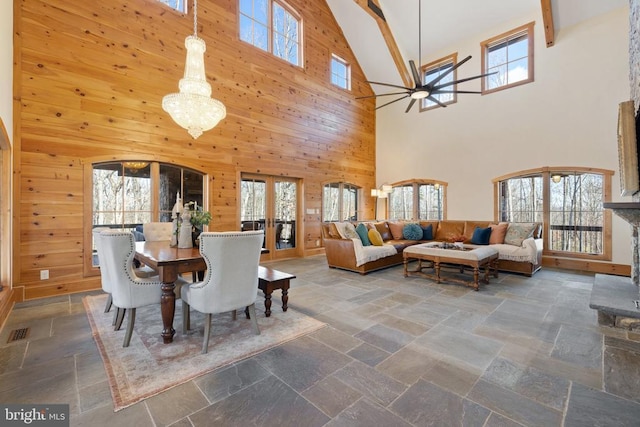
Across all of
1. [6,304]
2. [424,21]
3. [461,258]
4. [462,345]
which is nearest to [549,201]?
[461,258]

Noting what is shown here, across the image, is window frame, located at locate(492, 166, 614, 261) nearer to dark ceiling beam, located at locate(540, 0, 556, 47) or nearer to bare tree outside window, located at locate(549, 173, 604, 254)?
bare tree outside window, located at locate(549, 173, 604, 254)

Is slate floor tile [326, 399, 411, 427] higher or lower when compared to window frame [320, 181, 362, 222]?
lower

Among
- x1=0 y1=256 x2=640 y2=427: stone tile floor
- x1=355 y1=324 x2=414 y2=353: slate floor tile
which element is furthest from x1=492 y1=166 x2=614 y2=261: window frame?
x1=355 y1=324 x2=414 y2=353: slate floor tile

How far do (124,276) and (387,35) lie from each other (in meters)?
7.81

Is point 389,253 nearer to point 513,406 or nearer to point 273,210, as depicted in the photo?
point 273,210

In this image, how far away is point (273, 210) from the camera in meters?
6.43

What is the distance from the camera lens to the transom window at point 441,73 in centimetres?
720

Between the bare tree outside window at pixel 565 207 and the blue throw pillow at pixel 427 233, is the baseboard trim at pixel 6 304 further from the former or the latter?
the bare tree outside window at pixel 565 207

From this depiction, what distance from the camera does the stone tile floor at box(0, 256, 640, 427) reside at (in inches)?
63.3

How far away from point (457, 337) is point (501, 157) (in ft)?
17.8

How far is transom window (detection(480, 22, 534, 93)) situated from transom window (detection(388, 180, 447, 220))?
102 inches

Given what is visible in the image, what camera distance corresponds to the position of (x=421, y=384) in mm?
1888

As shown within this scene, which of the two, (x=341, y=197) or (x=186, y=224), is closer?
(x=186, y=224)

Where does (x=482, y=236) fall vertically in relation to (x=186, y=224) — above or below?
below
